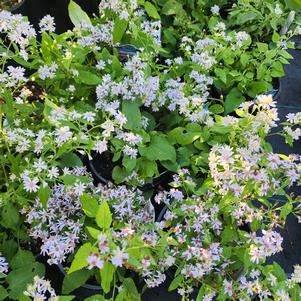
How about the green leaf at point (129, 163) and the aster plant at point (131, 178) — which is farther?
the green leaf at point (129, 163)

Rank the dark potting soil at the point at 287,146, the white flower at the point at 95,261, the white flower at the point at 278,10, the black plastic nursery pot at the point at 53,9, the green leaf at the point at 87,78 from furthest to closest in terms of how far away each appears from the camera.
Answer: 1. the black plastic nursery pot at the point at 53,9
2. the white flower at the point at 278,10
3. the dark potting soil at the point at 287,146
4. the green leaf at the point at 87,78
5. the white flower at the point at 95,261

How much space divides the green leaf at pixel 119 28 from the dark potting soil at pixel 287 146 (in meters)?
1.06

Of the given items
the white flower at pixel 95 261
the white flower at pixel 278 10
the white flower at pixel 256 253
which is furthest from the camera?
the white flower at pixel 278 10

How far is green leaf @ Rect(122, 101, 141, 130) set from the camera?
145 cm

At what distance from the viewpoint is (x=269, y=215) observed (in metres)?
1.24

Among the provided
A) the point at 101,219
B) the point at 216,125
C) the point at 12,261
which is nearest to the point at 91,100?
the point at 216,125

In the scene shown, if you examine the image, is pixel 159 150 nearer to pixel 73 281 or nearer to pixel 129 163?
pixel 129 163

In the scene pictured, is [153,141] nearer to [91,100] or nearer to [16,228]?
[91,100]

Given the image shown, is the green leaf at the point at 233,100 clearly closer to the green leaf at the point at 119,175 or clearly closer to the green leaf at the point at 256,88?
the green leaf at the point at 256,88

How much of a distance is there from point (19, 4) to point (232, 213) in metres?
2.07

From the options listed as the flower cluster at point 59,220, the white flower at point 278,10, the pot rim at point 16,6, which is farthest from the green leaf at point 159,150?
the pot rim at point 16,6

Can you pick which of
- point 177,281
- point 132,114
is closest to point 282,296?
point 177,281

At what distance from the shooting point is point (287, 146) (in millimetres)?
2205

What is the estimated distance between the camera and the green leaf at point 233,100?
1804 mm
